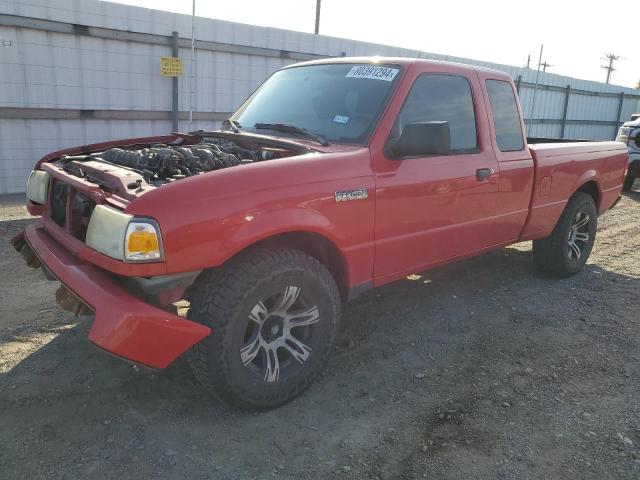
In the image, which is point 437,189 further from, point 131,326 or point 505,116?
point 131,326

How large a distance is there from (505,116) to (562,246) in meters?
1.64

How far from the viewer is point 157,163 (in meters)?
3.04

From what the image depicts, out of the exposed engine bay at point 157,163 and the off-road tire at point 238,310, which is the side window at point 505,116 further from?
the off-road tire at point 238,310

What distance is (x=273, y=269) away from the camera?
2.79 meters

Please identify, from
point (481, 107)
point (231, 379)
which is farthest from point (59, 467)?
point (481, 107)

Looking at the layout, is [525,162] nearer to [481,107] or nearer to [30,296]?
[481,107]

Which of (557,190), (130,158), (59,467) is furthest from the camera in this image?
(557,190)

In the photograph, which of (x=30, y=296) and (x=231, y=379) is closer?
(x=231, y=379)

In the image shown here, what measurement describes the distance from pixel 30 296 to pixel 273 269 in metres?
2.71

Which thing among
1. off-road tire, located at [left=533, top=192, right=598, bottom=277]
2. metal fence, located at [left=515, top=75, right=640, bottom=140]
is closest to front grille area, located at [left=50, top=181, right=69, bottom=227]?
off-road tire, located at [left=533, top=192, right=598, bottom=277]

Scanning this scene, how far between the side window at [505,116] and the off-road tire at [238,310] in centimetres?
219

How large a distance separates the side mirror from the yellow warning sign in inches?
267

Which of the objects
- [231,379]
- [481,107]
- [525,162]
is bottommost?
[231,379]

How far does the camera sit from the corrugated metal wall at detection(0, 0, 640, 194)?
7.84 metres
